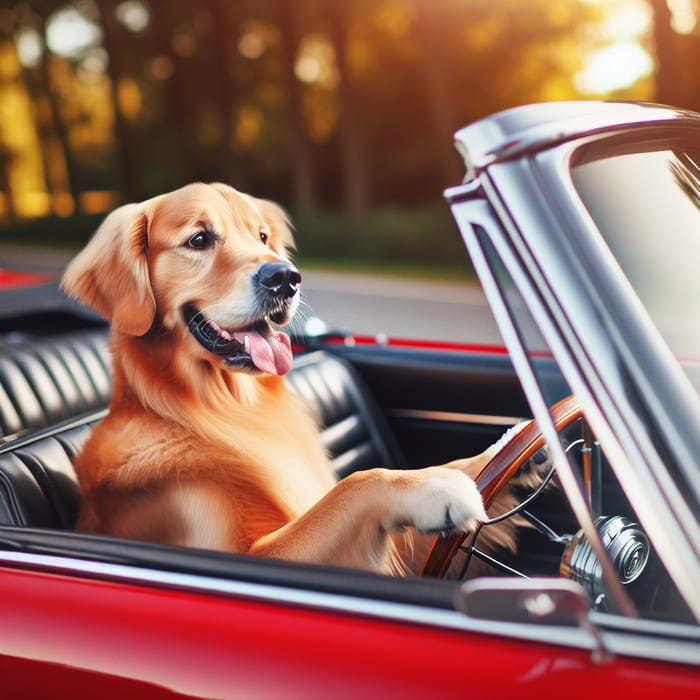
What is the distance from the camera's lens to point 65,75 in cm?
3378

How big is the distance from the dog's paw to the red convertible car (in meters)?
0.05

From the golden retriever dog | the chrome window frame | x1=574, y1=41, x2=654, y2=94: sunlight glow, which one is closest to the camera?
the chrome window frame

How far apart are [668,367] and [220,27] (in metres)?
23.4

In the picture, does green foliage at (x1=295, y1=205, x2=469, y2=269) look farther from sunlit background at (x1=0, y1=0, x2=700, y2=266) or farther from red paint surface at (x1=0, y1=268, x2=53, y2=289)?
red paint surface at (x1=0, y1=268, x2=53, y2=289)

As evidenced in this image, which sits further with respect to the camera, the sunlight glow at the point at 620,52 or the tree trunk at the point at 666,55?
the sunlight glow at the point at 620,52

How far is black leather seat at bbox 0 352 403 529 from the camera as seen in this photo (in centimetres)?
239

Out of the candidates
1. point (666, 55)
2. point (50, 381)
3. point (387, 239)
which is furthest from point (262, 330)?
point (387, 239)

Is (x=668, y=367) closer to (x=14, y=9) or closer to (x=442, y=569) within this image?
(x=442, y=569)

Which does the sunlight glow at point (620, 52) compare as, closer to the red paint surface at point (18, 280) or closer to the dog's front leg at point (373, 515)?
the red paint surface at point (18, 280)

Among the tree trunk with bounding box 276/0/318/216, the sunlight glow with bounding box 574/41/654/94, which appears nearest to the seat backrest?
the sunlight glow with bounding box 574/41/654/94

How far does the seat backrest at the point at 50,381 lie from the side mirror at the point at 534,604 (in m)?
2.10

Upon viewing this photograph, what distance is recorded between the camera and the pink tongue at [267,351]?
7.61ft

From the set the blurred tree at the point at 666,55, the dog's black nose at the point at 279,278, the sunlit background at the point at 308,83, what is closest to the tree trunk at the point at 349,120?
the sunlit background at the point at 308,83

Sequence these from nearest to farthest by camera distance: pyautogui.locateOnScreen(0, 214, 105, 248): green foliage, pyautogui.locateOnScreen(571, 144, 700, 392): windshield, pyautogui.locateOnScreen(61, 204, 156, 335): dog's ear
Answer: pyautogui.locateOnScreen(571, 144, 700, 392): windshield
pyautogui.locateOnScreen(61, 204, 156, 335): dog's ear
pyautogui.locateOnScreen(0, 214, 105, 248): green foliage
